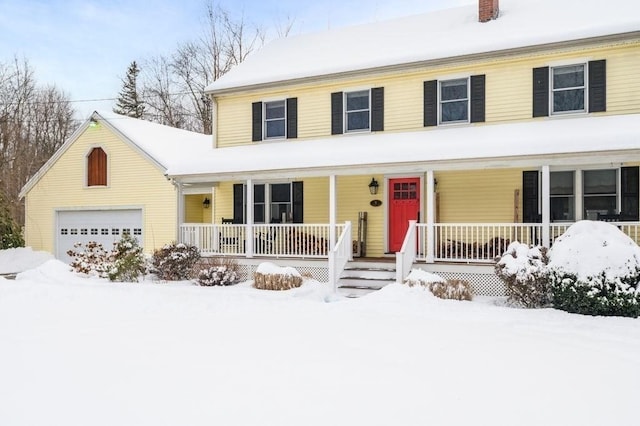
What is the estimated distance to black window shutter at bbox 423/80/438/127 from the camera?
1422 cm

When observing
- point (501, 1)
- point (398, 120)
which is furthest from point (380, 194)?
point (501, 1)

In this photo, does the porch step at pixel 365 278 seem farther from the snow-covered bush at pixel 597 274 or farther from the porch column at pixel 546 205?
the snow-covered bush at pixel 597 274

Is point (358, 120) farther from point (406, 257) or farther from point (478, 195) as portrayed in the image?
point (406, 257)

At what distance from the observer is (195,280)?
13.8 metres

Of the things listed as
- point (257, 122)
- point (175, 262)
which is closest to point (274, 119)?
point (257, 122)

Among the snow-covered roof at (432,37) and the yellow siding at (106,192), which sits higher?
the snow-covered roof at (432,37)

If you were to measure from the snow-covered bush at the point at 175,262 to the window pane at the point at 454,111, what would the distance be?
7.72 meters

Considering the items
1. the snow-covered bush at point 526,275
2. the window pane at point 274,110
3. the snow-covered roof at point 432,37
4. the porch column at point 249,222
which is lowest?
the snow-covered bush at point 526,275

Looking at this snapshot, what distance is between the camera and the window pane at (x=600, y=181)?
497 inches

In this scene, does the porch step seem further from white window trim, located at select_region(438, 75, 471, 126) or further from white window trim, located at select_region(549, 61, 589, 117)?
white window trim, located at select_region(549, 61, 589, 117)

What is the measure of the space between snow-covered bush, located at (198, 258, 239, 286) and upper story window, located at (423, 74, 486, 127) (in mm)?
6418

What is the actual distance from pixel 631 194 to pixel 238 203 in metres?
10.5

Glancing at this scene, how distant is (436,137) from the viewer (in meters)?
13.6

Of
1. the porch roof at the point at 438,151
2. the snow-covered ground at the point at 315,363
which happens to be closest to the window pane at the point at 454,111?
the porch roof at the point at 438,151
